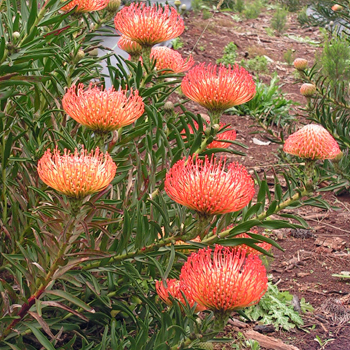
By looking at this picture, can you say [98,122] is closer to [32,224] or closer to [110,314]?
[32,224]

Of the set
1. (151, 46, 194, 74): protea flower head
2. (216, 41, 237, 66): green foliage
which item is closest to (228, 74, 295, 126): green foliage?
(216, 41, 237, 66): green foliage

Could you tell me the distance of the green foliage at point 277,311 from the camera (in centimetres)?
269

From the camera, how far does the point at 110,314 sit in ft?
6.25

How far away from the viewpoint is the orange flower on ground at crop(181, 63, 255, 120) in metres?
1.66

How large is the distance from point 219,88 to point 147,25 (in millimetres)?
371

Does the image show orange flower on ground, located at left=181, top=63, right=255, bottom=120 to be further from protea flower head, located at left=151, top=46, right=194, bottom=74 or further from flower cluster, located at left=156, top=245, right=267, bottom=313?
flower cluster, located at left=156, top=245, right=267, bottom=313

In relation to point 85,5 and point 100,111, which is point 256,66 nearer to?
point 85,5

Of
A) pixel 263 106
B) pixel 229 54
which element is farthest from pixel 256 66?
pixel 263 106

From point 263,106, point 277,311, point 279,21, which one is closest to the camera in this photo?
point 277,311

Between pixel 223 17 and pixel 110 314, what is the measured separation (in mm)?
9301

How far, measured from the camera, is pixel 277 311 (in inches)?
107

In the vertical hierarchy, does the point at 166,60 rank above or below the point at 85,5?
below

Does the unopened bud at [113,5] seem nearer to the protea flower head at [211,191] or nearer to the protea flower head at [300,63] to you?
the protea flower head at [211,191]

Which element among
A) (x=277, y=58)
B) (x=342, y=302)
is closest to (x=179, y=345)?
(x=342, y=302)
